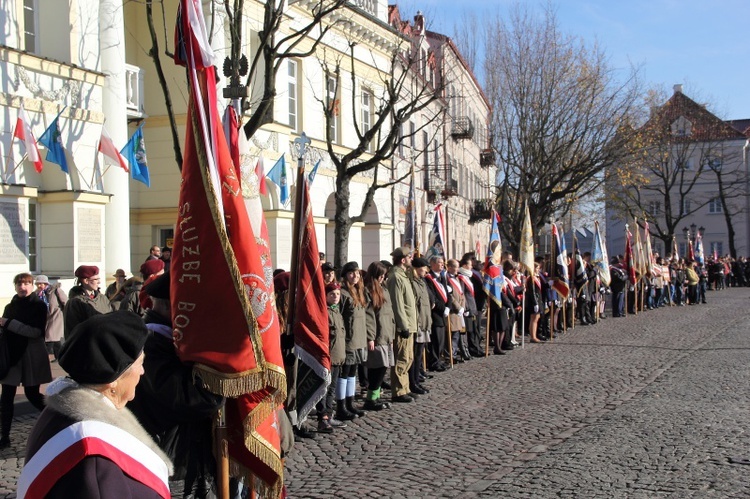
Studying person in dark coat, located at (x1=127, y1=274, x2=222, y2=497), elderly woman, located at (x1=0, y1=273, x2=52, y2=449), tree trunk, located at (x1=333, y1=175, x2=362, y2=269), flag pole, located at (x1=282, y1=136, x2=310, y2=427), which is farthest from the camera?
tree trunk, located at (x1=333, y1=175, x2=362, y2=269)

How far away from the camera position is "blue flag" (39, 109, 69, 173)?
1448 centimetres

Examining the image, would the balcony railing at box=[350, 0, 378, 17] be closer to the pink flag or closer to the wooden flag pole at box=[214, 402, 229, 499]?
the pink flag

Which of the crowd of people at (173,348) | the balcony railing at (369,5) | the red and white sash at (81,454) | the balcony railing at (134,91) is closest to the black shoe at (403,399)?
the crowd of people at (173,348)

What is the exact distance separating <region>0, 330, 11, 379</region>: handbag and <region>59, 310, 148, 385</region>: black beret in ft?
20.3

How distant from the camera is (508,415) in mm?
9648

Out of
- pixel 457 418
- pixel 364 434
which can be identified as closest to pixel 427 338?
pixel 457 418

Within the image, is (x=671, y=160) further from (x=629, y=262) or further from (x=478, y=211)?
(x=629, y=262)

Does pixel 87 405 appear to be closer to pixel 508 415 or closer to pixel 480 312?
pixel 508 415

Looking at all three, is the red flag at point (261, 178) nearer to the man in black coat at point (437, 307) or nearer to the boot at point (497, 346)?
the man in black coat at point (437, 307)

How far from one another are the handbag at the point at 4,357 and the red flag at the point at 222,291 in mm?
4516

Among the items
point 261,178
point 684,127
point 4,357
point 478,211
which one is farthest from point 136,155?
point 684,127

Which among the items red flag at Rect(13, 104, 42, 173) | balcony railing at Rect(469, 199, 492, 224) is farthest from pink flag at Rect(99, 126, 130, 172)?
balcony railing at Rect(469, 199, 492, 224)

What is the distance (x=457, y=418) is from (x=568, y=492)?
3432mm

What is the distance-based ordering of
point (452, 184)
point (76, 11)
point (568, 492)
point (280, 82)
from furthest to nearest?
point (452, 184) → point (280, 82) → point (76, 11) → point (568, 492)
